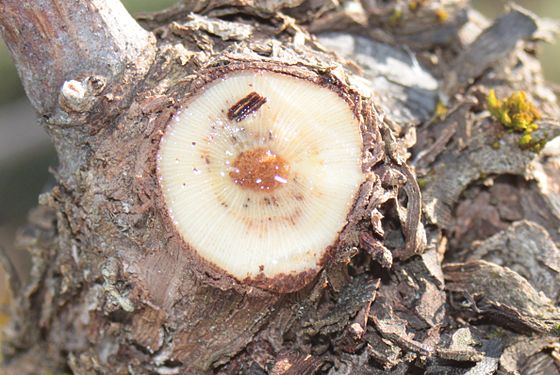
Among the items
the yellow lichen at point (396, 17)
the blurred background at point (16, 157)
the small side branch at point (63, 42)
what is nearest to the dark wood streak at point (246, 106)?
the small side branch at point (63, 42)

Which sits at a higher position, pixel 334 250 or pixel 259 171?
pixel 259 171

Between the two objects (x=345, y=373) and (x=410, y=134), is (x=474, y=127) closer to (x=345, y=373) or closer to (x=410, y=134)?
(x=410, y=134)

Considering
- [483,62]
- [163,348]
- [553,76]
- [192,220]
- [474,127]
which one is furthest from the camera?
[553,76]

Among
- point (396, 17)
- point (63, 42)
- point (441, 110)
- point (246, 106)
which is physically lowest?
point (441, 110)

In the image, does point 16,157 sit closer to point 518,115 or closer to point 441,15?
point 441,15

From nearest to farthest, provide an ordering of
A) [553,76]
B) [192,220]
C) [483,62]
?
[192,220] < [483,62] < [553,76]

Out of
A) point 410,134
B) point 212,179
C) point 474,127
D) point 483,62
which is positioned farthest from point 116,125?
point 483,62

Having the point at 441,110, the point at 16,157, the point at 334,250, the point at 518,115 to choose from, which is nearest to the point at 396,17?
the point at 441,110
